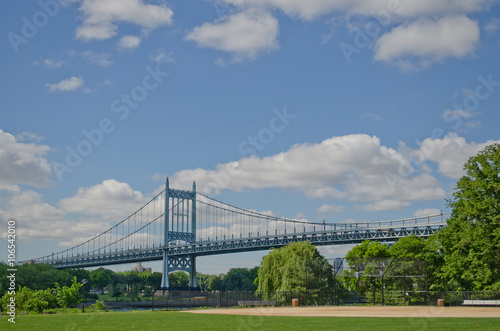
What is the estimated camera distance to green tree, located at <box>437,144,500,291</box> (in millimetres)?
38781

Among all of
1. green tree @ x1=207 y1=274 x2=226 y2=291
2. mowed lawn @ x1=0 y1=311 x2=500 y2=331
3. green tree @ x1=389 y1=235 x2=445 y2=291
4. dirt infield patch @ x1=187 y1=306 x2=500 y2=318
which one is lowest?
green tree @ x1=207 y1=274 x2=226 y2=291

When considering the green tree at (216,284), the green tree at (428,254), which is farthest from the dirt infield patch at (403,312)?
the green tree at (216,284)

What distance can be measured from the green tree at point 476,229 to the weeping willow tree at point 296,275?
10605 millimetres

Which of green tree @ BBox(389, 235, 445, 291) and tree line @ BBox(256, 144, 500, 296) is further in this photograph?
green tree @ BBox(389, 235, 445, 291)

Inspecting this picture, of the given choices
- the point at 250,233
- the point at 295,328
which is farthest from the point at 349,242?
the point at 295,328

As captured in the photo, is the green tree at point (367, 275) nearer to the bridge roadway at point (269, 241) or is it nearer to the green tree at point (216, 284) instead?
the bridge roadway at point (269, 241)

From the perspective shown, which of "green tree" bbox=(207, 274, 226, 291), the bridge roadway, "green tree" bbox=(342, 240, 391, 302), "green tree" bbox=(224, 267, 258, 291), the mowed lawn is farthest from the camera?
"green tree" bbox=(207, 274, 226, 291)

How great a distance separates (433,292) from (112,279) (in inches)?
5017

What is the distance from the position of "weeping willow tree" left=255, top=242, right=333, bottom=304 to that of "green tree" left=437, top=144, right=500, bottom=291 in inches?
418

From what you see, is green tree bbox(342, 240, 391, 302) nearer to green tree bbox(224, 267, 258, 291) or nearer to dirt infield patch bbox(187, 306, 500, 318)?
dirt infield patch bbox(187, 306, 500, 318)

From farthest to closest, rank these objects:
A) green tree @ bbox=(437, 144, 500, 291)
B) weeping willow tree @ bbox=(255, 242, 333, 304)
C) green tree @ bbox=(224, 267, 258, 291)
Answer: green tree @ bbox=(224, 267, 258, 291) → weeping willow tree @ bbox=(255, 242, 333, 304) → green tree @ bbox=(437, 144, 500, 291)

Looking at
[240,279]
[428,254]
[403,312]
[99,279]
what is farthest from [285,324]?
[99,279]

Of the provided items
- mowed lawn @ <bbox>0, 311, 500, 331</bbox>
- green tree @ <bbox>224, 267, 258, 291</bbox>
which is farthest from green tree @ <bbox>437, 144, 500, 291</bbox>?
green tree @ <bbox>224, 267, 258, 291</bbox>

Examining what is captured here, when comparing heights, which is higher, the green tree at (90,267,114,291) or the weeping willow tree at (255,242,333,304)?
the weeping willow tree at (255,242,333,304)
